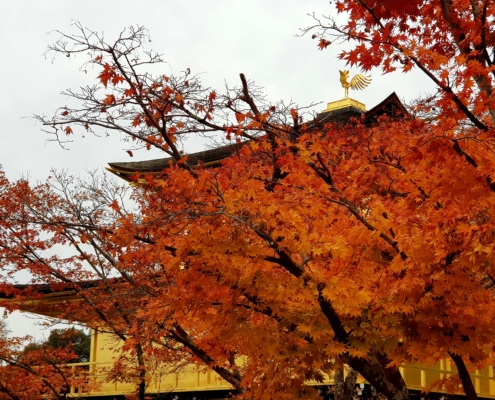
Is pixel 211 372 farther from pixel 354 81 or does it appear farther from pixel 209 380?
pixel 354 81

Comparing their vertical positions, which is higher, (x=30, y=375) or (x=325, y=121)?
(x=325, y=121)

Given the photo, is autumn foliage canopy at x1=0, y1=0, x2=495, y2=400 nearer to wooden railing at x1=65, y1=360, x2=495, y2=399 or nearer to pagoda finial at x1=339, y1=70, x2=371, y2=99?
wooden railing at x1=65, y1=360, x2=495, y2=399

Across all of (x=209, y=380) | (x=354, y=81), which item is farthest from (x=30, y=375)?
(x=354, y=81)

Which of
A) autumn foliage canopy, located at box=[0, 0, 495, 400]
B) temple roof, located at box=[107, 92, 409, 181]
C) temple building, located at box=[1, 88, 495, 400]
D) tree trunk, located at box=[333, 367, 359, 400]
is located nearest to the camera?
autumn foliage canopy, located at box=[0, 0, 495, 400]

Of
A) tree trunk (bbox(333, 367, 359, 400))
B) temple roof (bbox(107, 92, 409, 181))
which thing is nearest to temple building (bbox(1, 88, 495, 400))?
temple roof (bbox(107, 92, 409, 181))

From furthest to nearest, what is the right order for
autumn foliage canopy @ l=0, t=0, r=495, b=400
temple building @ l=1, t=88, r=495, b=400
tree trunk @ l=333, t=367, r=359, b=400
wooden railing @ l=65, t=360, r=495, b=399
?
temple building @ l=1, t=88, r=495, b=400 < wooden railing @ l=65, t=360, r=495, b=399 < tree trunk @ l=333, t=367, r=359, b=400 < autumn foliage canopy @ l=0, t=0, r=495, b=400

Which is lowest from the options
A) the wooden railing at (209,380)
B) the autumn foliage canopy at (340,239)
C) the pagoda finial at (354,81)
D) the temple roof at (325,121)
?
the wooden railing at (209,380)

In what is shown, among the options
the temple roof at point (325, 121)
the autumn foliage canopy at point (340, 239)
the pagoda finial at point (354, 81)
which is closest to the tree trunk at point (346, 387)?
the autumn foliage canopy at point (340, 239)

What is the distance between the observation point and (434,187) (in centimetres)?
778

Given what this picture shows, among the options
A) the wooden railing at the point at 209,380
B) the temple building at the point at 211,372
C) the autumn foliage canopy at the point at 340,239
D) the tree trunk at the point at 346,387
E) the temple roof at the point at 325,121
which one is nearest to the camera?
the autumn foliage canopy at the point at 340,239

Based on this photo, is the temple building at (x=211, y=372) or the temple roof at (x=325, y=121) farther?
the temple roof at (x=325, y=121)

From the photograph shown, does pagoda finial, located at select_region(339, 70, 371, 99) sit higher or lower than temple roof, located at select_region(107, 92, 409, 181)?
higher

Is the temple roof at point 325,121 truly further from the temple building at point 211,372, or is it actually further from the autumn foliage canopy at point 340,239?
the autumn foliage canopy at point 340,239

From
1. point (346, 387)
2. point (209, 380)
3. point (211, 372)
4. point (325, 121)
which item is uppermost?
point (325, 121)
